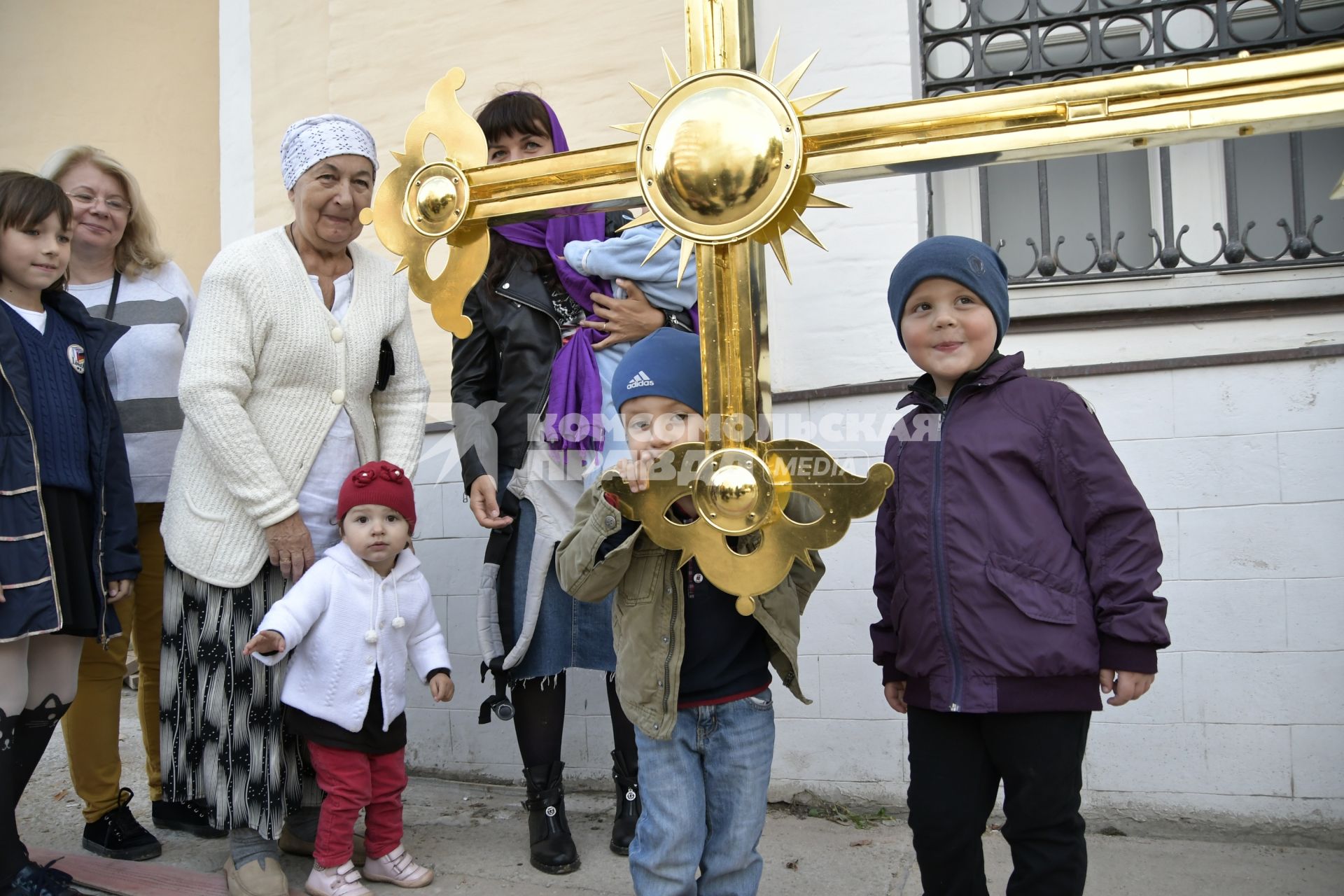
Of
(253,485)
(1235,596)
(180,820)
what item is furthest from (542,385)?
(1235,596)

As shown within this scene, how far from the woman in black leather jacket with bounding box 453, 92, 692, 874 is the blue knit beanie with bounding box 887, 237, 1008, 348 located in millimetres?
940

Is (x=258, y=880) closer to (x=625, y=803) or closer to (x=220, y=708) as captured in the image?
(x=220, y=708)

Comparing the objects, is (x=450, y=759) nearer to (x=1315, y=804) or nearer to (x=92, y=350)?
(x=92, y=350)

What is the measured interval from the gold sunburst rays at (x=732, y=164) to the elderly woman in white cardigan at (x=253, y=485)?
1.33 metres

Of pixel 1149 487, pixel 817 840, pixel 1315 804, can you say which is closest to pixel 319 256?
pixel 817 840

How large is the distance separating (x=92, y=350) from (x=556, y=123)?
132 centimetres

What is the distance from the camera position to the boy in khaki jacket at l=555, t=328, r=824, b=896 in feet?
6.63

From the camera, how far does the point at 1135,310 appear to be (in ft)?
9.82

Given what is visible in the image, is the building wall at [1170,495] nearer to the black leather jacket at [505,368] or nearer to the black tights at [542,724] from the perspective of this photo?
the black tights at [542,724]

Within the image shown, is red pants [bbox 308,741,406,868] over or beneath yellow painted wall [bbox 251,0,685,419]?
beneath

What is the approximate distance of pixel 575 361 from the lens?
270 cm

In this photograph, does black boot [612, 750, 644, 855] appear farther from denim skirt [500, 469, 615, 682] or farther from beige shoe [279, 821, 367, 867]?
beige shoe [279, 821, 367, 867]

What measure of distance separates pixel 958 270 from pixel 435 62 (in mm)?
Answer: 2783

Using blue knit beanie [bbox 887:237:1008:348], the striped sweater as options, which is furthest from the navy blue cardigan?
blue knit beanie [bbox 887:237:1008:348]
